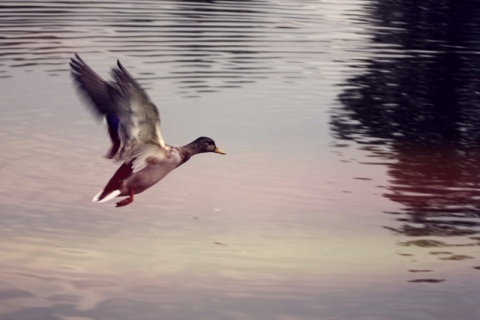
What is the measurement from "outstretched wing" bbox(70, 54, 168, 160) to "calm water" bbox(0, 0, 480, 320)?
2.97 feet

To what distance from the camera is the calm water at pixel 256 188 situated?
7.43 m

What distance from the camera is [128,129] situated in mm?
7262

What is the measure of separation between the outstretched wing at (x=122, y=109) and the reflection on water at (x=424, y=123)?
237 centimetres

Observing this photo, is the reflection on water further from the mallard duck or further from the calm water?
the mallard duck

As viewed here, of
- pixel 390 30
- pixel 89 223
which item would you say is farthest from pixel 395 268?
pixel 390 30

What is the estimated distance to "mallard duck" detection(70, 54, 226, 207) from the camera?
705cm

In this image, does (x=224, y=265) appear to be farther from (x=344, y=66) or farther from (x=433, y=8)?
(x=433, y=8)

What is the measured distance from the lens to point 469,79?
1614cm

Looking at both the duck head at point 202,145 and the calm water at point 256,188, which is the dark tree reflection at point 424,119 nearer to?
the calm water at point 256,188

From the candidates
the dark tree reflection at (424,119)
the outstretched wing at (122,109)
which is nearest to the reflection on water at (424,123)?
the dark tree reflection at (424,119)

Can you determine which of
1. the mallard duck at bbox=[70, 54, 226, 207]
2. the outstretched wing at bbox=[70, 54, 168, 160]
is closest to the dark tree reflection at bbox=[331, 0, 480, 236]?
the mallard duck at bbox=[70, 54, 226, 207]

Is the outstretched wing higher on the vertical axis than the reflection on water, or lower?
higher

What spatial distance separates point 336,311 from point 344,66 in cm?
1024

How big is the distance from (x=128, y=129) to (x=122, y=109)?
0.19 m
